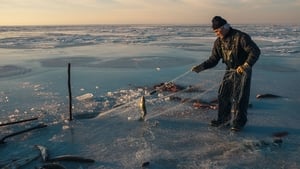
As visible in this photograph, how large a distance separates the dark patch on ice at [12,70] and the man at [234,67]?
352 inches

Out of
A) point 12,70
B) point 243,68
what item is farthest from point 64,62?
point 243,68

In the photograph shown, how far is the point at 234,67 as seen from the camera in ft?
22.1

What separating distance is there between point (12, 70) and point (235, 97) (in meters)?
10.7

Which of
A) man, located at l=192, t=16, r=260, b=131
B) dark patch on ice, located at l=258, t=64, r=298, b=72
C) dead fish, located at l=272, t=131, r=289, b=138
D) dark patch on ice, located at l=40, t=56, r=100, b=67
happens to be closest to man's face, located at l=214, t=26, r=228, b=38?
man, located at l=192, t=16, r=260, b=131

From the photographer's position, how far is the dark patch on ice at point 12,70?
45.3ft

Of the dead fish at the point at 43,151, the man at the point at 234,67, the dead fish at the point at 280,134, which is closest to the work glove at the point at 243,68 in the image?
the man at the point at 234,67

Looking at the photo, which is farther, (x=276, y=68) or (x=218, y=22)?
(x=276, y=68)

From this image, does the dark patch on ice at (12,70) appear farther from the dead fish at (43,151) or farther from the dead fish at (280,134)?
the dead fish at (280,134)

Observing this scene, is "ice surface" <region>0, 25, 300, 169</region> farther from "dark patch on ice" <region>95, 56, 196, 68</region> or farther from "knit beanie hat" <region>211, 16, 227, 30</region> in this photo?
"dark patch on ice" <region>95, 56, 196, 68</region>

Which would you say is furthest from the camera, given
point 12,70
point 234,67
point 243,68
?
point 12,70

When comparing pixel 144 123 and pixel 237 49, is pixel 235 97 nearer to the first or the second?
pixel 237 49

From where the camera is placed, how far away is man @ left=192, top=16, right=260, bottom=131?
6.38 meters

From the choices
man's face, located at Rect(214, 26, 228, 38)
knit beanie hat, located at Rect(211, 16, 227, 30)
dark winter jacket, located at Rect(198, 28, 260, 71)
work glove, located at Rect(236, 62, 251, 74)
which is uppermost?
knit beanie hat, located at Rect(211, 16, 227, 30)

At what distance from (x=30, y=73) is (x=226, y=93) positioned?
9.31 meters
